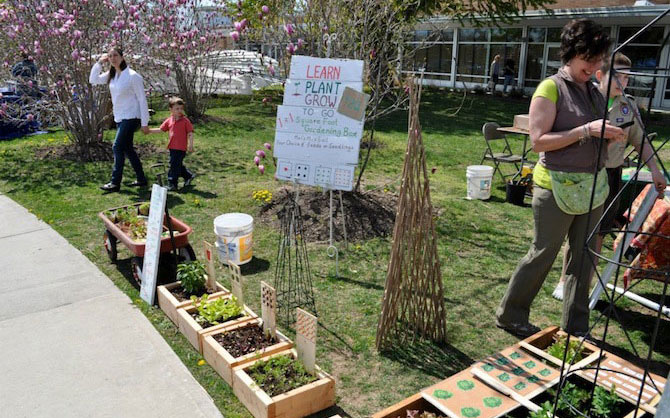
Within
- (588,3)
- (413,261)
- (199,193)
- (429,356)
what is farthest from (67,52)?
(588,3)

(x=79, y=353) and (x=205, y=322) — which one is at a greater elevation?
(x=205, y=322)

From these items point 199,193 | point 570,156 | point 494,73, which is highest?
point 494,73

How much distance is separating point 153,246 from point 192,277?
43cm

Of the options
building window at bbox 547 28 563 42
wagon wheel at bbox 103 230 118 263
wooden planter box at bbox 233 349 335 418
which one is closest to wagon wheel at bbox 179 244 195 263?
wagon wheel at bbox 103 230 118 263

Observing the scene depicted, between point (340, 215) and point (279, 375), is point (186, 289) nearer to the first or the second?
point (279, 375)

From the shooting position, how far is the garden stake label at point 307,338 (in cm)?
312

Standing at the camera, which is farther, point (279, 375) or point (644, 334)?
point (644, 334)

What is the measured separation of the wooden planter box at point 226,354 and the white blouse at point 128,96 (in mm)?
4529

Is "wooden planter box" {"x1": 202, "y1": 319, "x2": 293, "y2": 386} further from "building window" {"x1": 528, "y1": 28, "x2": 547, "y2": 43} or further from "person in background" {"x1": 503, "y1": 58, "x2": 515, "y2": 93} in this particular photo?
"building window" {"x1": 528, "y1": 28, "x2": 547, "y2": 43}

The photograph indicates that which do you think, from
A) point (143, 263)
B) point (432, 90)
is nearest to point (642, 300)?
point (143, 263)

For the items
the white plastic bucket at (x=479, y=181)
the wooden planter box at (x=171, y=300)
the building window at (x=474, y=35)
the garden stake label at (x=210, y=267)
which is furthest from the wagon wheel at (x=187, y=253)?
the building window at (x=474, y=35)

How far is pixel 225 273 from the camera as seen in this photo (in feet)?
16.6

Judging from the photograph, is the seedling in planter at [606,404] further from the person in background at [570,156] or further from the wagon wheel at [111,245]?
the wagon wheel at [111,245]

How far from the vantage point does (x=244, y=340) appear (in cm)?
363
